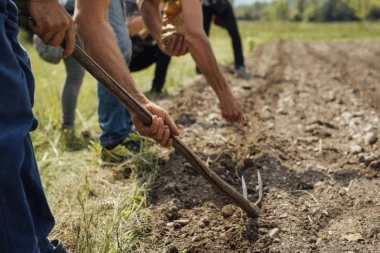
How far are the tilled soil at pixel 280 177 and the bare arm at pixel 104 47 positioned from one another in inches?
21.7

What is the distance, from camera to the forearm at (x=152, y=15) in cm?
322

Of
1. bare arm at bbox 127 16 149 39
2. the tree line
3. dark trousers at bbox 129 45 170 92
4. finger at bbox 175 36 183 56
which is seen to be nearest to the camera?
finger at bbox 175 36 183 56

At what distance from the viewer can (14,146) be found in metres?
1.25

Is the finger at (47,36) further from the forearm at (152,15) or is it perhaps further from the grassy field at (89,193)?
the forearm at (152,15)

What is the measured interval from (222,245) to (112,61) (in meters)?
0.87

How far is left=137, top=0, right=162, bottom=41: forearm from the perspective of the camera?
3.22m

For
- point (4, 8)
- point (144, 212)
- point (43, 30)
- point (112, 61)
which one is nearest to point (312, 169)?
point (144, 212)

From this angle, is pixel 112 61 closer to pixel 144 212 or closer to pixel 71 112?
pixel 144 212

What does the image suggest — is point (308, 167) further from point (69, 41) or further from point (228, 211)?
point (69, 41)

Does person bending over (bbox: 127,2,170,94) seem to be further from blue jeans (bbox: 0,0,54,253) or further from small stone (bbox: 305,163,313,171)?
blue jeans (bbox: 0,0,54,253)

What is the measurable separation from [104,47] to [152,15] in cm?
140

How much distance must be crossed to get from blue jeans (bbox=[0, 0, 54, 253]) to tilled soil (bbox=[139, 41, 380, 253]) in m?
0.73

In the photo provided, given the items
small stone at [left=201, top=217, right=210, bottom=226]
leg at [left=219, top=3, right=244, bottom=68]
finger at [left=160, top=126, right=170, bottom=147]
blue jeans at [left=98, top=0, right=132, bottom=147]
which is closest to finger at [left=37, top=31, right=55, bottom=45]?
finger at [left=160, top=126, right=170, bottom=147]

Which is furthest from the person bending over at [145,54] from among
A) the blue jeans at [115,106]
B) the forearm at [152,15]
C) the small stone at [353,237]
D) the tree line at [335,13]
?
the tree line at [335,13]
